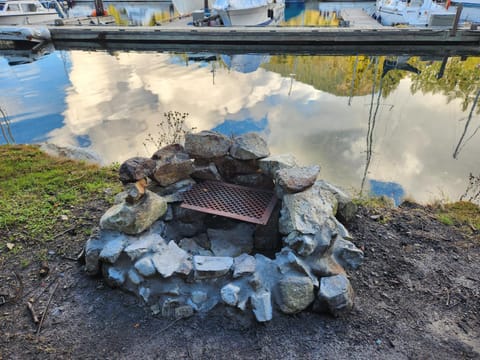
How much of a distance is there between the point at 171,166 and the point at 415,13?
28.6 m

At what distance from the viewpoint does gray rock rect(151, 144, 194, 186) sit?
166 inches

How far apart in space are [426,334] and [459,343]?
270 millimetres

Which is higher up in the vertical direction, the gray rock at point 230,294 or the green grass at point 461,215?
the gray rock at point 230,294

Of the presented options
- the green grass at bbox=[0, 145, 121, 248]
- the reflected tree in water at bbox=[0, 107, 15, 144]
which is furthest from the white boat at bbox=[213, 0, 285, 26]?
the green grass at bbox=[0, 145, 121, 248]

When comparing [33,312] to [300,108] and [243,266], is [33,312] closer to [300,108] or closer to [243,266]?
[243,266]

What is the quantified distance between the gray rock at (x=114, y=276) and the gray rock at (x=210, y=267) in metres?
0.82

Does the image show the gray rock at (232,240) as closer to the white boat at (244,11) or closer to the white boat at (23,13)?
the white boat at (244,11)

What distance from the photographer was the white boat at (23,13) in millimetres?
25470

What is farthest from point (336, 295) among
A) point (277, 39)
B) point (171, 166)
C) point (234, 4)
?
point (234, 4)

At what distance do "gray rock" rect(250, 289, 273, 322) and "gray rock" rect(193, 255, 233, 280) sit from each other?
0.39 m

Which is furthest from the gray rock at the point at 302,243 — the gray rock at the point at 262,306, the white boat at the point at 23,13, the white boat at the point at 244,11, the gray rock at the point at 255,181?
the white boat at the point at 23,13

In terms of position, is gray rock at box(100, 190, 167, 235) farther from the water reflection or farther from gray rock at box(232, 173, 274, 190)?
the water reflection

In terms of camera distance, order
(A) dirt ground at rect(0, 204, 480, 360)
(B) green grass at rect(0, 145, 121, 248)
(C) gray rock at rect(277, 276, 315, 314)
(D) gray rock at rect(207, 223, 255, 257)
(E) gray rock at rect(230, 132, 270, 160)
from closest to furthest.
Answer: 1. (A) dirt ground at rect(0, 204, 480, 360)
2. (C) gray rock at rect(277, 276, 315, 314)
3. (D) gray rock at rect(207, 223, 255, 257)
4. (E) gray rock at rect(230, 132, 270, 160)
5. (B) green grass at rect(0, 145, 121, 248)

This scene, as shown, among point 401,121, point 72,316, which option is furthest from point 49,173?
point 401,121
